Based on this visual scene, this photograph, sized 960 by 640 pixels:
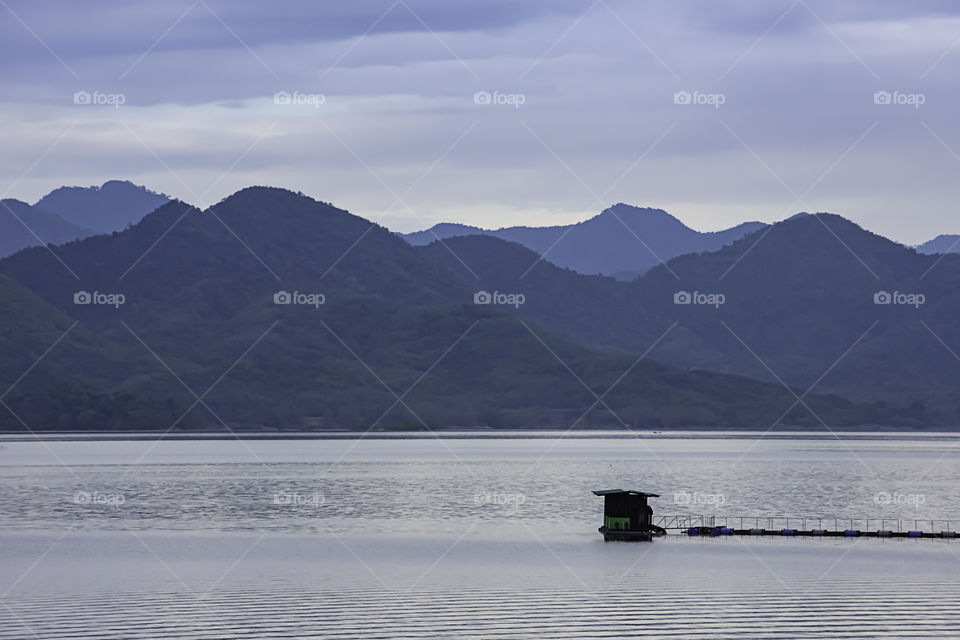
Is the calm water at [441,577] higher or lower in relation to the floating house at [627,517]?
lower

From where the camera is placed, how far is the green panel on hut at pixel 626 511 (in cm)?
11719

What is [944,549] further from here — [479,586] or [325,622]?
[325,622]

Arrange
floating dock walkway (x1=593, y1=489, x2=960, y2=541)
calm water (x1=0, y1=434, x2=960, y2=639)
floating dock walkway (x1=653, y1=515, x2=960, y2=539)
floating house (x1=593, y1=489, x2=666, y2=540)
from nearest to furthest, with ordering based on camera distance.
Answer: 1. calm water (x1=0, y1=434, x2=960, y2=639)
2. floating house (x1=593, y1=489, x2=666, y2=540)
3. floating dock walkway (x1=593, y1=489, x2=960, y2=541)
4. floating dock walkway (x1=653, y1=515, x2=960, y2=539)

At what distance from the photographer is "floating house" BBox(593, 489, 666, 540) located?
116750 mm

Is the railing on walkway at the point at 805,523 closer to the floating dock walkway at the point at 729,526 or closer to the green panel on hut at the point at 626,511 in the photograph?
the floating dock walkway at the point at 729,526

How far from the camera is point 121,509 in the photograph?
505ft

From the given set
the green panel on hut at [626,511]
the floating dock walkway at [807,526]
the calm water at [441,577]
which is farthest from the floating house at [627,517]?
the floating dock walkway at [807,526]

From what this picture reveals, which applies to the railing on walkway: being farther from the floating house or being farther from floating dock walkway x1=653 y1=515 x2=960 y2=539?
the floating house

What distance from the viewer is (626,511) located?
118 metres

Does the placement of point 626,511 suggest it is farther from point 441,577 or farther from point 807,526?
point 441,577

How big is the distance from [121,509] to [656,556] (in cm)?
7468

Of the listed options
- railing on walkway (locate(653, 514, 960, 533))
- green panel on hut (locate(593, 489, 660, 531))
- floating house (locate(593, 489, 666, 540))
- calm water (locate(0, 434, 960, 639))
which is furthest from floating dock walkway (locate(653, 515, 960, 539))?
green panel on hut (locate(593, 489, 660, 531))

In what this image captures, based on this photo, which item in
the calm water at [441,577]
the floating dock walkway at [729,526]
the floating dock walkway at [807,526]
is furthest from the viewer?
the floating dock walkway at [807,526]

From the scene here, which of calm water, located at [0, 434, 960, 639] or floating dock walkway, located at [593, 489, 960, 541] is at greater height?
floating dock walkway, located at [593, 489, 960, 541]
